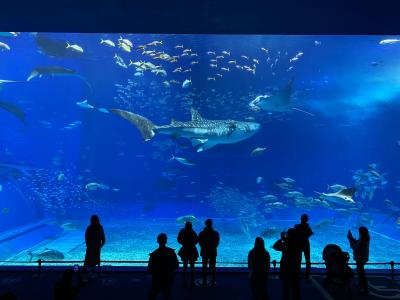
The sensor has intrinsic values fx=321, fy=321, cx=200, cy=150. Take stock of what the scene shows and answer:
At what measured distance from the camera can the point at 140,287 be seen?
4.87 m

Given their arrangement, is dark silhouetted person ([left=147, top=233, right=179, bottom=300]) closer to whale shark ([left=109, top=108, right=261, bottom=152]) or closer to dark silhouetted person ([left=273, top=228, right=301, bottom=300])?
dark silhouetted person ([left=273, top=228, right=301, bottom=300])

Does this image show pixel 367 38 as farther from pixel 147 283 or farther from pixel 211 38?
pixel 147 283

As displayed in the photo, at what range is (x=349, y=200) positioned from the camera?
1098 cm

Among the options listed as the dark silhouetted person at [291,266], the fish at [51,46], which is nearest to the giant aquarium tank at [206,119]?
the fish at [51,46]

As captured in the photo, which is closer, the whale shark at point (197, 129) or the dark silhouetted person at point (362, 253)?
the dark silhouetted person at point (362, 253)

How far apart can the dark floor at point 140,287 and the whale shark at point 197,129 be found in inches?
262

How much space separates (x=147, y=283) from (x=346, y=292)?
9.50 feet

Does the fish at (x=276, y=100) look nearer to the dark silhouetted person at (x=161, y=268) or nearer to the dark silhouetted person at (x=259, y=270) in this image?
the dark silhouetted person at (x=259, y=270)

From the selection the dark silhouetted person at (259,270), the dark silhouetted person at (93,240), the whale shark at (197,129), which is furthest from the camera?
the whale shark at (197,129)

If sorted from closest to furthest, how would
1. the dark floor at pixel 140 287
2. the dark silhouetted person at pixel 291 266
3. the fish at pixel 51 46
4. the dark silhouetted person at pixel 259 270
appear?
the dark silhouetted person at pixel 259 270 → the dark silhouetted person at pixel 291 266 → the dark floor at pixel 140 287 → the fish at pixel 51 46

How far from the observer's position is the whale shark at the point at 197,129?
11.7 metres

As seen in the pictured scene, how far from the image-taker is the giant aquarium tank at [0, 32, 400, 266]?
25.2m

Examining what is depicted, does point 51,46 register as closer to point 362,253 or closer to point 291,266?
point 291,266

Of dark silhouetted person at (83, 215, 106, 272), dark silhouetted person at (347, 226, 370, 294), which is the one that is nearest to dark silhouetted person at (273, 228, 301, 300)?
dark silhouetted person at (347, 226, 370, 294)
